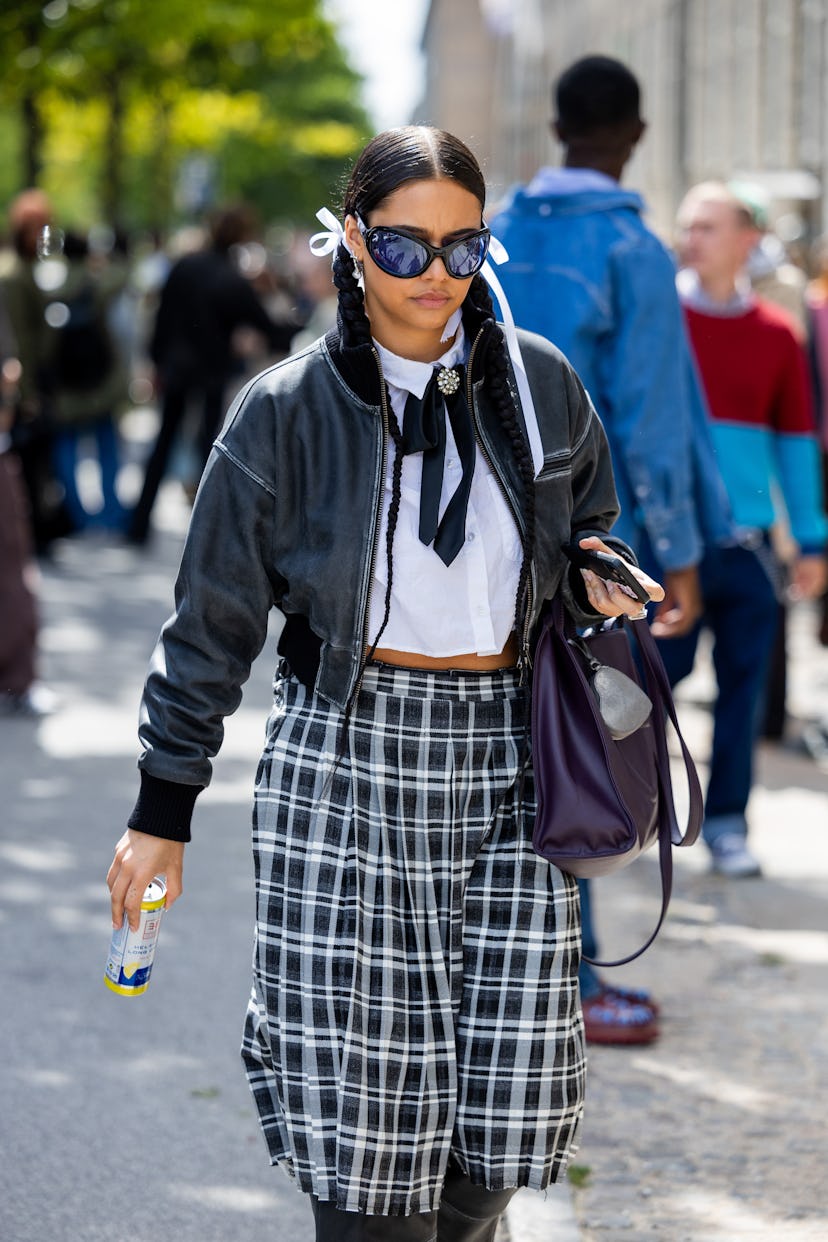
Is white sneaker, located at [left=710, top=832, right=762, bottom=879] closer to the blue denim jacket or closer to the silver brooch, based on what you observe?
the blue denim jacket

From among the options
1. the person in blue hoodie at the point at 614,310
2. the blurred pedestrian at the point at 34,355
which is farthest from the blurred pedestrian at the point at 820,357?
the blurred pedestrian at the point at 34,355

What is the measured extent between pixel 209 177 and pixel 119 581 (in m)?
22.7

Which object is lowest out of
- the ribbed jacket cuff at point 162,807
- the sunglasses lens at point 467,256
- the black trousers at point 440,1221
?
the black trousers at point 440,1221

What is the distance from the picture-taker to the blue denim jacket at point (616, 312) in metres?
4.76

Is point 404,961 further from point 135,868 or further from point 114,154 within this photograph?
Answer: point 114,154

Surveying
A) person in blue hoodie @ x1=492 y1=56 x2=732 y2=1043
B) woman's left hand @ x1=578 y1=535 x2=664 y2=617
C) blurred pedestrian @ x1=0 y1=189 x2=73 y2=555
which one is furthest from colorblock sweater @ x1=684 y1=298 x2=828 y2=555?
blurred pedestrian @ x1=0 y1=189 x2=73 y2=555

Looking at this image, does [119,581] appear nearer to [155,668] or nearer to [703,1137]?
[703,1137]

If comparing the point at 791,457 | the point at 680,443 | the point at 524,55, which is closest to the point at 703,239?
A: the point at 791,457

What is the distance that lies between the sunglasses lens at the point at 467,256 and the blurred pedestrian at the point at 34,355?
9640 millimetres

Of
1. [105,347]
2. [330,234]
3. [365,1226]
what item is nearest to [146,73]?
[105,347]

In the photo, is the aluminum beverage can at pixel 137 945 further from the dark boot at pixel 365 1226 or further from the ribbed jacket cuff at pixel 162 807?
the dark boot at pixel 365 1226

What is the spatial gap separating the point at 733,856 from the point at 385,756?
3687 mm

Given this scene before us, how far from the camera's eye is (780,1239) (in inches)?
153

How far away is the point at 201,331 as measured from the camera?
1399cm
